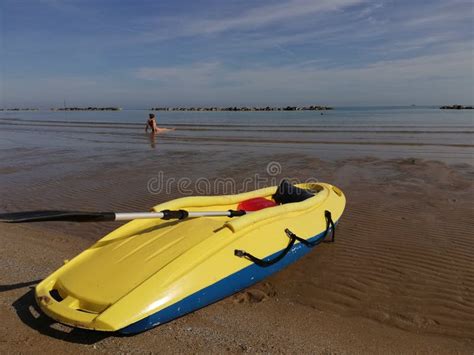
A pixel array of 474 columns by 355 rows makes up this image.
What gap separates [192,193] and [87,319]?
219 inches

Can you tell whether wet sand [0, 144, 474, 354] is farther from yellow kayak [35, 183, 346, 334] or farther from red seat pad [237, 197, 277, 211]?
red seat pad [237, 197, 277, 211]

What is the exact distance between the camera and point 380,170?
10.7 meters

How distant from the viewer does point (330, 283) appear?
4.34 m

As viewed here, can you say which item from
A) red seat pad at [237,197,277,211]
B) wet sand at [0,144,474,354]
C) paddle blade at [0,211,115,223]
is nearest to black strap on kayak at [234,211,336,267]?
wet sand at [0,144,474,354]

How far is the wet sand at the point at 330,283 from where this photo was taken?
126 inches

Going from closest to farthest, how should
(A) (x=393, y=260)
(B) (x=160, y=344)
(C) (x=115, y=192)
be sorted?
(B) (x=160, y=344) < (A) (x=393, y=260) < (C) (x=115, y=192)

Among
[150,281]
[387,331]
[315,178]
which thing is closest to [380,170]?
[315,178]

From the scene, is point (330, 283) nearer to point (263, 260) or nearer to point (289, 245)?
point (289, 245)

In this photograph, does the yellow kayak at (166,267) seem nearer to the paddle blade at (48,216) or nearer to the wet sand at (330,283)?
the wet sand at (330,283)

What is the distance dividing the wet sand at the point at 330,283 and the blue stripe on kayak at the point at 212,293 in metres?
0.10

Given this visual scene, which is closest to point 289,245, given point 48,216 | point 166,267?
point 166,267

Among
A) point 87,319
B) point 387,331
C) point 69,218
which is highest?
point 69,218

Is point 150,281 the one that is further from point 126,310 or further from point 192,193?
point 192,193


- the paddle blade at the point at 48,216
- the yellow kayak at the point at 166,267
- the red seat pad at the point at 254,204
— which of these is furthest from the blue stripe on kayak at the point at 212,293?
the red seat pad at the point at 254,204
